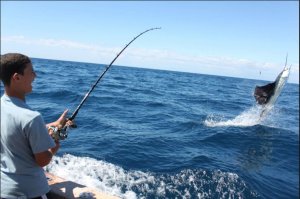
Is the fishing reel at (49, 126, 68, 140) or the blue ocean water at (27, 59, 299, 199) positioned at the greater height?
the fishing reel at (49, 126, 68, 140)

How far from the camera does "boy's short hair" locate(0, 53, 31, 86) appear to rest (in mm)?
2371

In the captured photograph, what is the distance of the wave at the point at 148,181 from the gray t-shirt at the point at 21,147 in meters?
3.40

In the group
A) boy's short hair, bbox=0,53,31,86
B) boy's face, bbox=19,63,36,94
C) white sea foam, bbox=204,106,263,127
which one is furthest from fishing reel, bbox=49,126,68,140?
white sea foam, bbox=204,106,263,127

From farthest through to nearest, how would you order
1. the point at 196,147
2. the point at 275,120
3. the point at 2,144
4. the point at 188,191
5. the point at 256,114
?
1. the point at 256,114
2. the point at 275,120
3. the point at 196,147
4. the point at 188,191
5. the point at 2,144

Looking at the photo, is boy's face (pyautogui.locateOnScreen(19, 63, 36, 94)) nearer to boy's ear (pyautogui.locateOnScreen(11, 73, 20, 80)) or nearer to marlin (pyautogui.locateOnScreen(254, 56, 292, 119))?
boy's ear (pyautogui.locateOnScreen(11, 73, 20, 80))

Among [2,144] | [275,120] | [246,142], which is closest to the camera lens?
[2,144]

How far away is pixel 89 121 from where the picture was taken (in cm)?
1153

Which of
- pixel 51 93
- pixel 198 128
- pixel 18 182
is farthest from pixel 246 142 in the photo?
pixel 51 93

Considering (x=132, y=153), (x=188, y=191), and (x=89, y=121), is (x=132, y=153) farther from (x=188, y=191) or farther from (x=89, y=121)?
(x=89, y=121)

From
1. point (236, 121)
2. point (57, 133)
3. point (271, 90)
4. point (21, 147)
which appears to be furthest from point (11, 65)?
point (236, 121)

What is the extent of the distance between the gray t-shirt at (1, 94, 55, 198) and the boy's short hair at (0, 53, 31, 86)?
0.18 metres

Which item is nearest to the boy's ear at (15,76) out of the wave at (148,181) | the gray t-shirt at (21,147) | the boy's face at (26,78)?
the boy's face at (26,78)

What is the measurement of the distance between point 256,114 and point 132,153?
32.7 ft

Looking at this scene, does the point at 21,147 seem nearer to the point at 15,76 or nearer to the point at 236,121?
the point at 15,76
